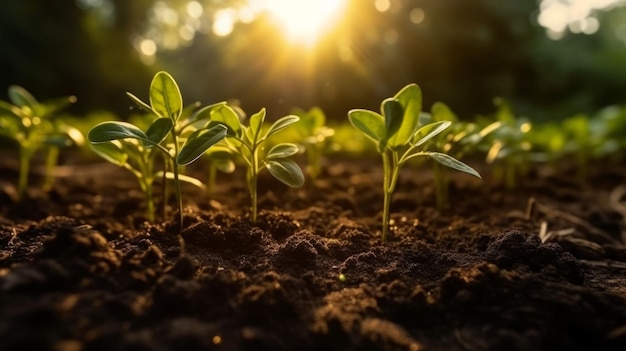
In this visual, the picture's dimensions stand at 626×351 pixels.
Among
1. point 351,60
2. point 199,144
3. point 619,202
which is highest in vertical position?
point 351,60

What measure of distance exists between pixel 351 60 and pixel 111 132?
11.3 metres

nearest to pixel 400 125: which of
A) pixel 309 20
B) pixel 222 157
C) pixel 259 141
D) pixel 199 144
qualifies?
pixel 259 141

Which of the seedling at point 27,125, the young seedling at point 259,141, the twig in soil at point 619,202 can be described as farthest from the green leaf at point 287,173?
the twig in soil at point 619,202

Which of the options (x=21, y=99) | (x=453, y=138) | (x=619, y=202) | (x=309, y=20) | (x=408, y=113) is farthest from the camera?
(x=309, y=20)

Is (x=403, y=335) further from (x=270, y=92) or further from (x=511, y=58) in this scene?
(x=511, y=58)

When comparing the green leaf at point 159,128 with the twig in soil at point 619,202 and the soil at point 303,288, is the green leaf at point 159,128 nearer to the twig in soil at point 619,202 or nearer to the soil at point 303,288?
the soil at point 303,288

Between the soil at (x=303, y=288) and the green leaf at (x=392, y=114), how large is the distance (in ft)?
1.33

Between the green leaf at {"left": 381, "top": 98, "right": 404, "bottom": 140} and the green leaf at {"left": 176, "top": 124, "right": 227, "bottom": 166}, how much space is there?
0.51m

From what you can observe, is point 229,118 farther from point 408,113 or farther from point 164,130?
point 408,113

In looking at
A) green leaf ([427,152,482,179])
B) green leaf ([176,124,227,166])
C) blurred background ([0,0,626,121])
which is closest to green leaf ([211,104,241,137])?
green leaf ([176,124,227,166])

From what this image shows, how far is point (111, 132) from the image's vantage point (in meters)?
1.66

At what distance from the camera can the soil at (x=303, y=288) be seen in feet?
3.75

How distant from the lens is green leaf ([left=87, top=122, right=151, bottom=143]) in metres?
1.63

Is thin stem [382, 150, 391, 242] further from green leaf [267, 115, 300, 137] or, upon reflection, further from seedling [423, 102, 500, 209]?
seedling [423, 102, 500, 209]
